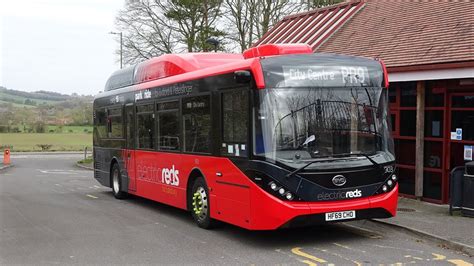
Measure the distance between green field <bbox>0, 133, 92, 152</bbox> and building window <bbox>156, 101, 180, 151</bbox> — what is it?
1996 inches

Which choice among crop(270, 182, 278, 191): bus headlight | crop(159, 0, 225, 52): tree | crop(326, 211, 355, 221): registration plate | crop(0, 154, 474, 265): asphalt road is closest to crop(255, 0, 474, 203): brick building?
crop(0, 154, 474, 265): asphalt road

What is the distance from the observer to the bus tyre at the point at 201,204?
960cm

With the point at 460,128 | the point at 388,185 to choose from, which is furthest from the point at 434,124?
the point at 388,185

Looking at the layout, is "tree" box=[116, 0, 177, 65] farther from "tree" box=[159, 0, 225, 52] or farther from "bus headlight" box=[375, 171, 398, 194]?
"bus headlight" box=[375, 171, 398, 194]

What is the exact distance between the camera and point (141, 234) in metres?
9.45

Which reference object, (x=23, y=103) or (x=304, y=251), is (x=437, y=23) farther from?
(x=23, y=103)

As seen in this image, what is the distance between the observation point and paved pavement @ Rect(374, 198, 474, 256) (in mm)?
8236

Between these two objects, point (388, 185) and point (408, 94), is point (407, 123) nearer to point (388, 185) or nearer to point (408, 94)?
point (408, 94)

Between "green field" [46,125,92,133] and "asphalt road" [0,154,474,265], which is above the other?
"green field" [46,125,92,133]

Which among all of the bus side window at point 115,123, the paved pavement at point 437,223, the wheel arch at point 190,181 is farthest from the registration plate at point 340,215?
the bus side window at point 115,123

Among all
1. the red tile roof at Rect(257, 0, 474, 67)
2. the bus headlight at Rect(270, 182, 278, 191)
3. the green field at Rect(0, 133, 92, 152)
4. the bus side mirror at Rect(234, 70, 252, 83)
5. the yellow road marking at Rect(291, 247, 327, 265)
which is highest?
the red tile roof at Rect(257, 0, 474, 67)

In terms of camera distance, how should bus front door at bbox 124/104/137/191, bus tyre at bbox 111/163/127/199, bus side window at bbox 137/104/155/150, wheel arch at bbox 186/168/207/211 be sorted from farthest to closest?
bus tyre at bbox 111/163/127/199 → bus front door at bbox 124/104/137/191 → bus side window at bbox 137/104/155/150 → wheel arch at bbox 186/168/207/211

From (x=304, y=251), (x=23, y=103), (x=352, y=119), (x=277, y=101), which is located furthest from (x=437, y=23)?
(x=23, y=103)

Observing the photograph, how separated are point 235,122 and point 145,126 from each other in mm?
4597
